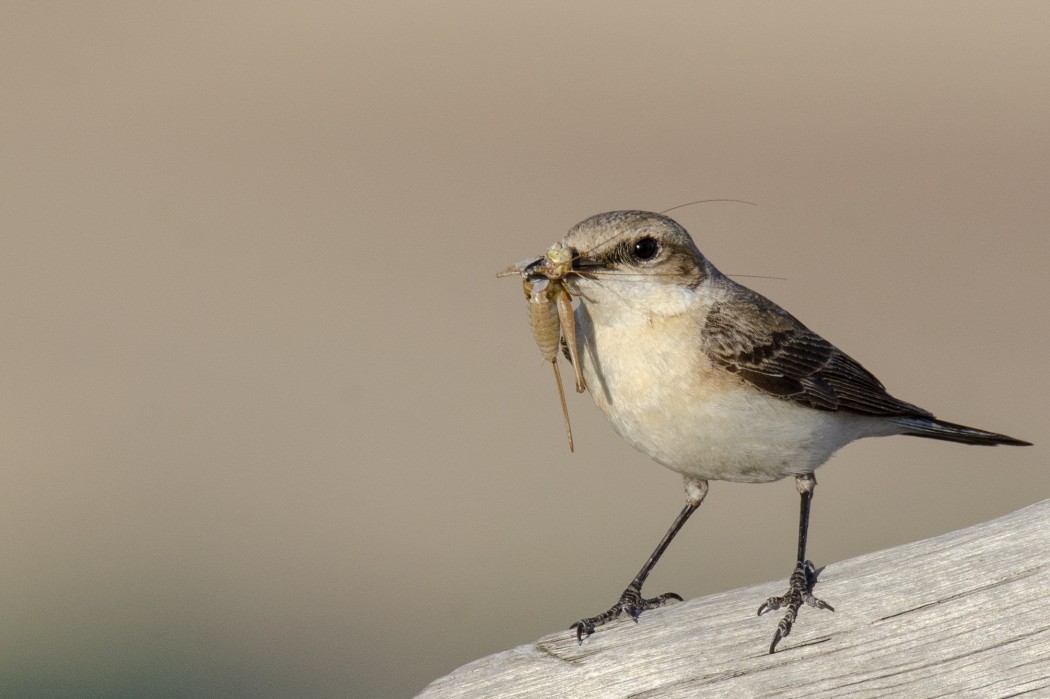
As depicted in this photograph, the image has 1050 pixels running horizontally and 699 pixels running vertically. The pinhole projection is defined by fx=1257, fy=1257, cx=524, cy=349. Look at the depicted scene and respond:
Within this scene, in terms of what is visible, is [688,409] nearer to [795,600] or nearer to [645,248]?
[645,248]

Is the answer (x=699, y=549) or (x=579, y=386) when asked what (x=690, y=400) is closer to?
(x=579, y=386)

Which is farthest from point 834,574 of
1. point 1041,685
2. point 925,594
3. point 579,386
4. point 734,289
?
point 734,289

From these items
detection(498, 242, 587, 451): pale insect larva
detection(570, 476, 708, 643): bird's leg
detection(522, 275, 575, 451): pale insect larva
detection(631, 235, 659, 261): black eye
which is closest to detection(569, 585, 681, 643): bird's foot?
detection(570, 476, 708, 643): bird's leg

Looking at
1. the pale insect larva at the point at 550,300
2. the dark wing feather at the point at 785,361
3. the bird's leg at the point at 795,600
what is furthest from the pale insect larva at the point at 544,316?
the bird's leg at the point at 795,600

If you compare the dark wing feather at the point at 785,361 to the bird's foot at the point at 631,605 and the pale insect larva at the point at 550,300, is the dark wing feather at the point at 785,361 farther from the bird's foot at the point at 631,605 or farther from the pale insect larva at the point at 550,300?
the bird's foot at the point at 631,605

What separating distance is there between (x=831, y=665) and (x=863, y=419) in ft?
7.50

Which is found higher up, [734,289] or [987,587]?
[734,289]

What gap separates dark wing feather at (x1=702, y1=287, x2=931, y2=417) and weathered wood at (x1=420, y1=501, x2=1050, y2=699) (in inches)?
57.6

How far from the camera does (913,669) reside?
4031mm

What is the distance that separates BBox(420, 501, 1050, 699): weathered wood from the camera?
4004mm

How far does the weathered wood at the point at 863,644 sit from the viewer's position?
158 inches

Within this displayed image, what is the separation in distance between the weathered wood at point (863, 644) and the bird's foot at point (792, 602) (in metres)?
0.03

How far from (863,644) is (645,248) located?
7.59ft

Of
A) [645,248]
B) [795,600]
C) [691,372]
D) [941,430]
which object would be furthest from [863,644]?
[941,430]
